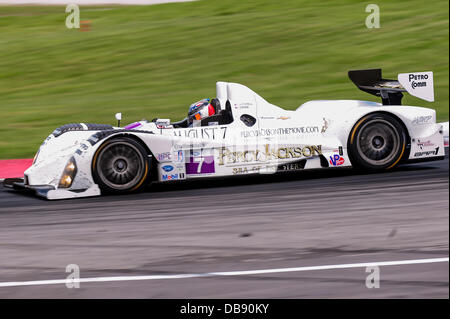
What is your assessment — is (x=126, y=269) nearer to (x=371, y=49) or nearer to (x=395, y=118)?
(x=395, y=118)

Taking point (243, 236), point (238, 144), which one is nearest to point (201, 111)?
point (238, 144)

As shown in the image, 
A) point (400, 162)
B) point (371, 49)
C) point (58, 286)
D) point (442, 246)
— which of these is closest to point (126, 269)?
point (58, 286)

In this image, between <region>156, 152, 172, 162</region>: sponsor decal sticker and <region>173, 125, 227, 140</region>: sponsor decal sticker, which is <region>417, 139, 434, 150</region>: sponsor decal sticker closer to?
<region>173, 125, 227, 140</region>: sponsor decal sticker

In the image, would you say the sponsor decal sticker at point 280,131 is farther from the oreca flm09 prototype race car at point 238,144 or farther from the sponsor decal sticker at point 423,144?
the sponsor decal sticker at point 423,144

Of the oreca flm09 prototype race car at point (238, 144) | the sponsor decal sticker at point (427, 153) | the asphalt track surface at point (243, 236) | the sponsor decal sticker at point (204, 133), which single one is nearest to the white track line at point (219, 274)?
the asphalt track surface at point (243, 236)

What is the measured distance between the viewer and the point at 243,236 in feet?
20.8

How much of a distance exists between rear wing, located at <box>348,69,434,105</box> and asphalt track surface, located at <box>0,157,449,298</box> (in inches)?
39.8

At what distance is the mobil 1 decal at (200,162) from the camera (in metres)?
8.73

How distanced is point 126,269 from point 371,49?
16666mm

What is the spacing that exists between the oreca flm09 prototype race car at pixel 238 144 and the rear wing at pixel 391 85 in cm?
1

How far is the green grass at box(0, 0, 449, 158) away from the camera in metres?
17.2

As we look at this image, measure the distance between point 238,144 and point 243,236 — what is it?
258 cm

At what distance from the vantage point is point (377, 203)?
7477 millimetres

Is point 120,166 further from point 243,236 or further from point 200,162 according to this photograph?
point 243,236
